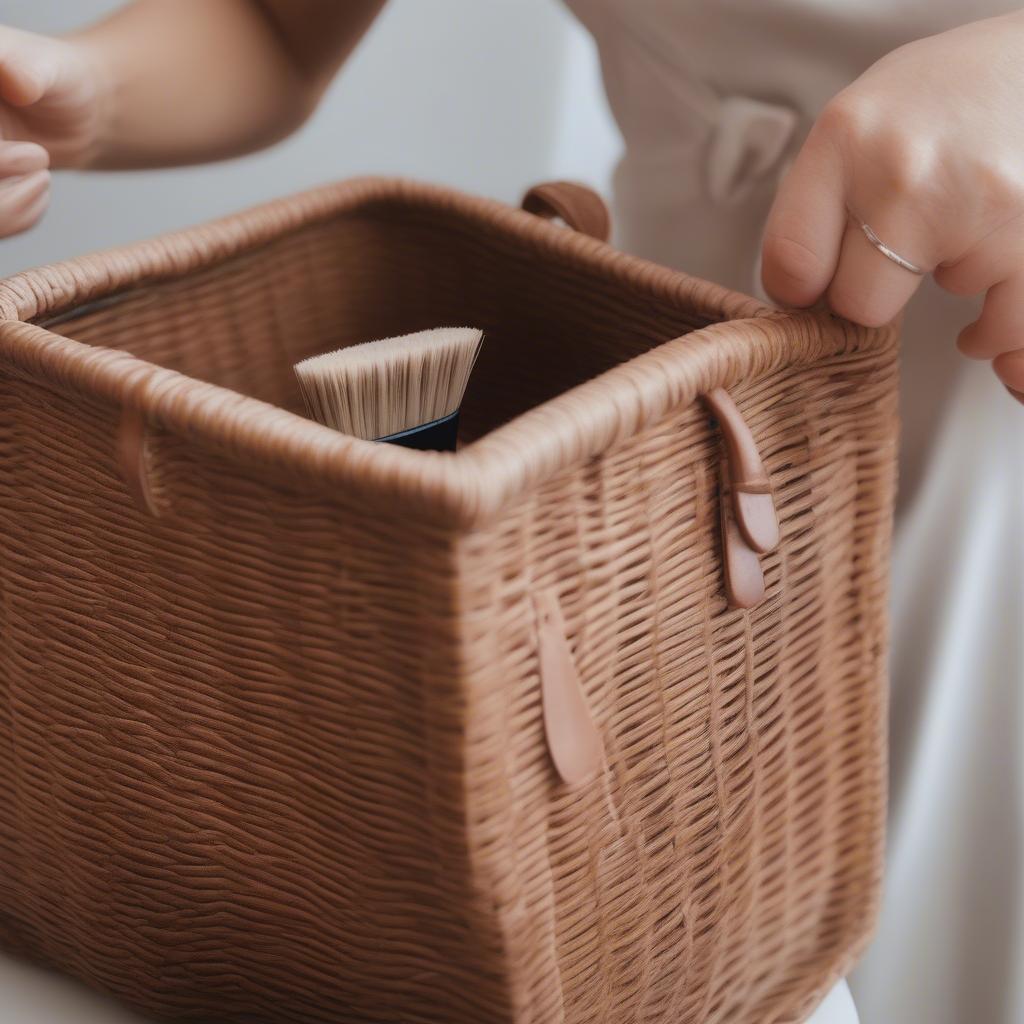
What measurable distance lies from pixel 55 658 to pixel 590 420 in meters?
0.24

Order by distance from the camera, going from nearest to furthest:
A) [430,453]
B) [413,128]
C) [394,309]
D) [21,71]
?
[430,453] < [21,71] < [394,309] < [413,128]

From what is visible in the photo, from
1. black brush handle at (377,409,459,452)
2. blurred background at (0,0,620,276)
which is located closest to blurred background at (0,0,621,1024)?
blurred background at (0,0,620,276)

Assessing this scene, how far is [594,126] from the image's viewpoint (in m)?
1.18

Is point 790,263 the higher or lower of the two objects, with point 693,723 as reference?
higher

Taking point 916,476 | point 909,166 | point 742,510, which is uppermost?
point 909,166

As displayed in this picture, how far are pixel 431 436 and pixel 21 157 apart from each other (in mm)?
227

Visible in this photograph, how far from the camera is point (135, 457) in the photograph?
394 mm

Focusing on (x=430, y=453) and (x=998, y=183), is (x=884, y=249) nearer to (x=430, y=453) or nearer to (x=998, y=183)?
(x=998, y=183)

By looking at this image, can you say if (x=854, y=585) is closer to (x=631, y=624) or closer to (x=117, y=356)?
(x=631, y=624)

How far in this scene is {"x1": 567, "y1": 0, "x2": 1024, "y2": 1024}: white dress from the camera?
22.8 inches

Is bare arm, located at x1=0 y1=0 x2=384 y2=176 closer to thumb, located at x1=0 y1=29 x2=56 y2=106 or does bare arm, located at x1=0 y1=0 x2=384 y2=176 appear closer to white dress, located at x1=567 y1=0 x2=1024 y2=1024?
thumb, located at x1=0 y1=29 x2=56 y2=106

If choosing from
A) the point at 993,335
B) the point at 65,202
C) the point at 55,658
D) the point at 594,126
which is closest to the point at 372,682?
the point at 55,658

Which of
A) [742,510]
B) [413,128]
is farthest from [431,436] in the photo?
[413,128]

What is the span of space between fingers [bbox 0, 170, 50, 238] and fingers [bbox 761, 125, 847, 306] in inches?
13.1
